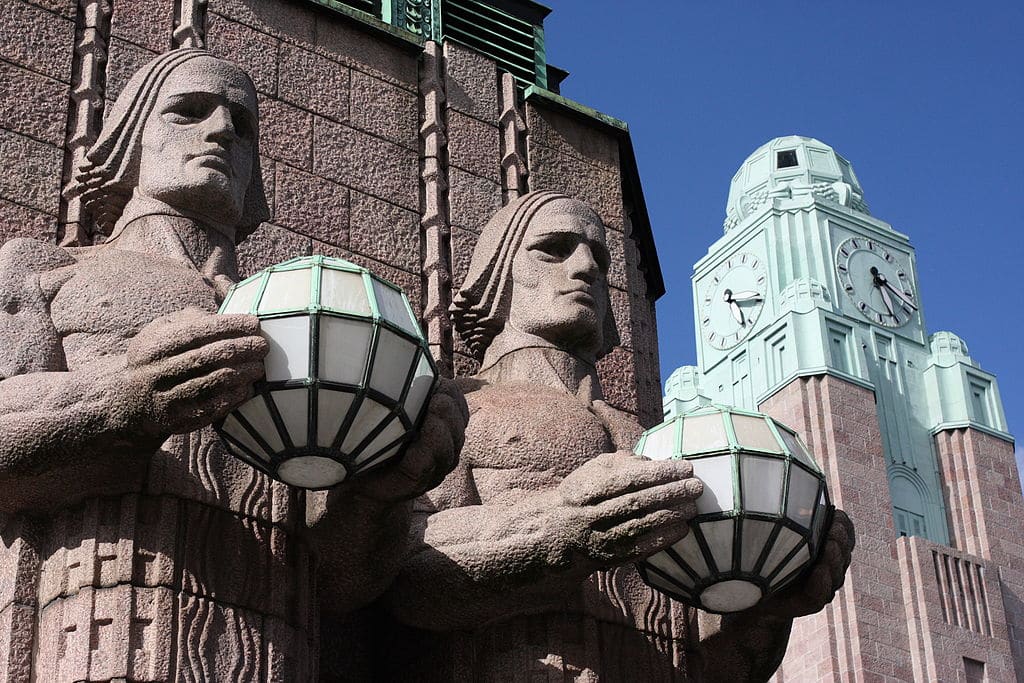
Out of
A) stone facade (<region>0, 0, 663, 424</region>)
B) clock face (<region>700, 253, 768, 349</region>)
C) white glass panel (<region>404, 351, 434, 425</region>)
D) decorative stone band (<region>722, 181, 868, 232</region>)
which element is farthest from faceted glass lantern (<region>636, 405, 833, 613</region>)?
decorative stone band (<region>722, 181, 868, 232</region>)

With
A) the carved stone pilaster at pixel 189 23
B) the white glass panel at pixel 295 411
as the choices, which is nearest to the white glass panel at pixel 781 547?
the white glass panel at pixel 295 411

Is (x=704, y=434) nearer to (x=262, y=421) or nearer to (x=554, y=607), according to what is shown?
(x=554, y=607)

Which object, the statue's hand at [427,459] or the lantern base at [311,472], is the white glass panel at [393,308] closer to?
the statue's hand at [427,459]

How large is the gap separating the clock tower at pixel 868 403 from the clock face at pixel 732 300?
0.04 m

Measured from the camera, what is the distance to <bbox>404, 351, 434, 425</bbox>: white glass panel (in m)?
5.25

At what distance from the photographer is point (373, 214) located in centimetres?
855

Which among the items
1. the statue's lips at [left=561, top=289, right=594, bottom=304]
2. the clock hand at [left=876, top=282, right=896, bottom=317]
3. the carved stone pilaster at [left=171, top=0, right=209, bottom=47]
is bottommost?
the statue's lips at [left=561, top=289, right=594, bottom=304]

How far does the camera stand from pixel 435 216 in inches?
342

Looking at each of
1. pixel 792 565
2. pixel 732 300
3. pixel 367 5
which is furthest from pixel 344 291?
pixel 732 300

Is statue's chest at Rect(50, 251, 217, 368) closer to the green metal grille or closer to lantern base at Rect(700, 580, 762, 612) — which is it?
lantern base at Rect(700, 580, 762, 612)

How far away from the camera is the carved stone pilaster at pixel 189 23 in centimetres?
831

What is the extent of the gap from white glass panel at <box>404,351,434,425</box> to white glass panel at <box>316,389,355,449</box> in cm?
22

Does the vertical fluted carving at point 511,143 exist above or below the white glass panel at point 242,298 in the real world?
above

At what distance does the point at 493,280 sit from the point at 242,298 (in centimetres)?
215
